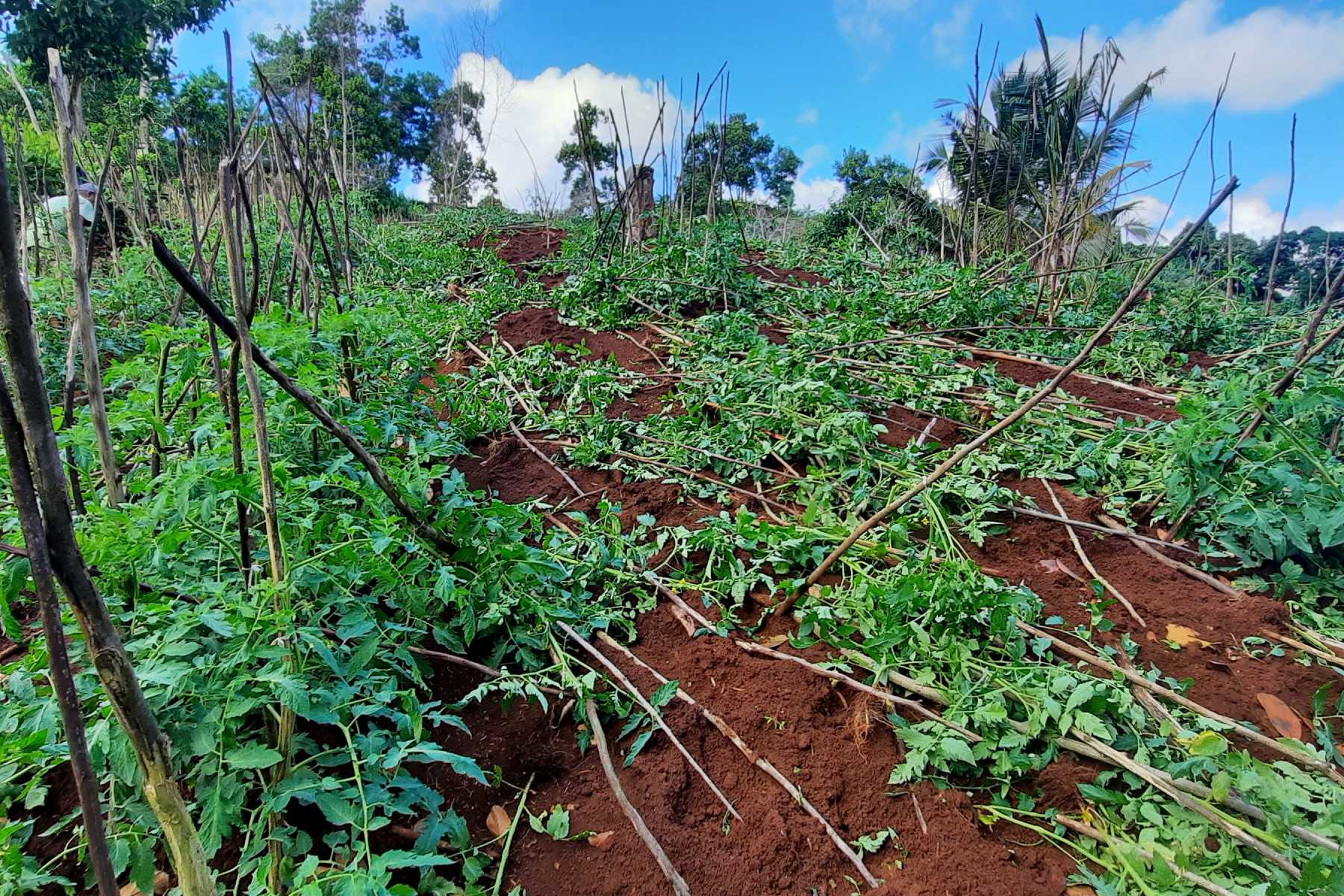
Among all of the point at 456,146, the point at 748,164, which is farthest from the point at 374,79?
the point at 748,164

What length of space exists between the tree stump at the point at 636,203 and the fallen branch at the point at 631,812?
5507 mm

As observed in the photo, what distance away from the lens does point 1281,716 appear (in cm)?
176

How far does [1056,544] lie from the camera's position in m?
2.53

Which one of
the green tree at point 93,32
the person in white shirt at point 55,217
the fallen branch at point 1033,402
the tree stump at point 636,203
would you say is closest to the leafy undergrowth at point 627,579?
the fallen branch at point 1033,402

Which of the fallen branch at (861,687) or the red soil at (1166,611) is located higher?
the red soil at (1166,611)

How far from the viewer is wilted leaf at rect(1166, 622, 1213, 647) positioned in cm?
204

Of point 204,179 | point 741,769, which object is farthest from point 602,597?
point 204,179

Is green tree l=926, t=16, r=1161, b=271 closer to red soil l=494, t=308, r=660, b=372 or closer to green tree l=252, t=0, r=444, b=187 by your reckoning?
red soil l=494, t=308, r=660, b=372

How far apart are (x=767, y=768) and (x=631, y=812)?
1.22ft

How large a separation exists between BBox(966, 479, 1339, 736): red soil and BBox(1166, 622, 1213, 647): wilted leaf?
13 mm

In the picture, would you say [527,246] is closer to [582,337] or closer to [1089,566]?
[582,337]

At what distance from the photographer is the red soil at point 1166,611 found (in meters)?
1.85

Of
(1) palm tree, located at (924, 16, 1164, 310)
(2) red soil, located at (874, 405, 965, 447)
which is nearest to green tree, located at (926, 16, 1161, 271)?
(1) palm tree, located at (924, 16, 1164, 310)

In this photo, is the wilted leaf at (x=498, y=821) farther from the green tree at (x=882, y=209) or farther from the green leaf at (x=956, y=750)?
the green tree at (x=882, y=209)
